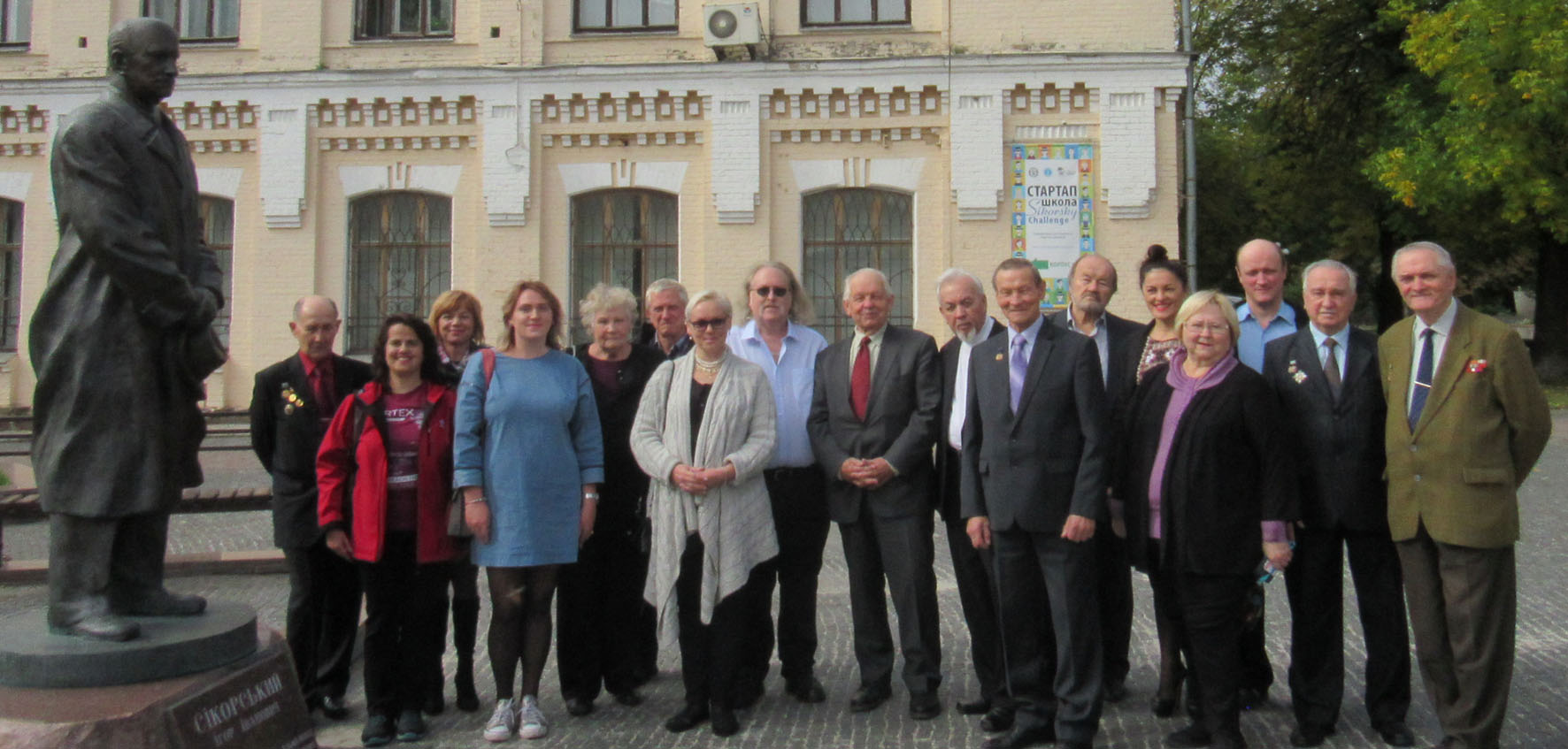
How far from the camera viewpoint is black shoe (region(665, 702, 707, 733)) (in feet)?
16.5

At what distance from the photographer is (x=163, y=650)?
359 cm

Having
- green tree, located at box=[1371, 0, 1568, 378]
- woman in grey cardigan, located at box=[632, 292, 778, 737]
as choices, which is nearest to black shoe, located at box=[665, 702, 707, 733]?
woman in grey cardigan, located at box=[632, 292, 778, 737]

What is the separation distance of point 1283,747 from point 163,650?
3.95m

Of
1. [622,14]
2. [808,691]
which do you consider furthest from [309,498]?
[622,14]

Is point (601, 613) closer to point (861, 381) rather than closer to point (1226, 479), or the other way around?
point (861, 381)

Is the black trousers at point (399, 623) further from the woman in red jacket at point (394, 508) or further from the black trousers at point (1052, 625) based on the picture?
the black trousers at point (1052, 625)

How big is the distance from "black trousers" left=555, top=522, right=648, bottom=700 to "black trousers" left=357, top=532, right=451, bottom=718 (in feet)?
1.77

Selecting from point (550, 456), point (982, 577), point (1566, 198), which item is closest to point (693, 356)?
point (550, 456)

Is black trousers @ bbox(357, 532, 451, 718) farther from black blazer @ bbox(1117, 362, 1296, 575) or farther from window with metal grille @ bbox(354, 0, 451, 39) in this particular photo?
window with metal grille @ bbox(354, 0, 451, 39)

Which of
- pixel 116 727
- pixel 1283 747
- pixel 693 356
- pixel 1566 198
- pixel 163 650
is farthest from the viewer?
pixel 1566 198

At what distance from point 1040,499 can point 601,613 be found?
6.52 feet

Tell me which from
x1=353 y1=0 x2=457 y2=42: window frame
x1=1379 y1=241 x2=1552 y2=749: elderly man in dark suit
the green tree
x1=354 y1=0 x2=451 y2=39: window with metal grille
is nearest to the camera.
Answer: x1=1379 y1=241 x2=1552 y2=749: elderly man in dark suit

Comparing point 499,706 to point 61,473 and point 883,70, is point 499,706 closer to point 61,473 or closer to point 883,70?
point 61,473

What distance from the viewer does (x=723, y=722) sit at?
499 centimetres
